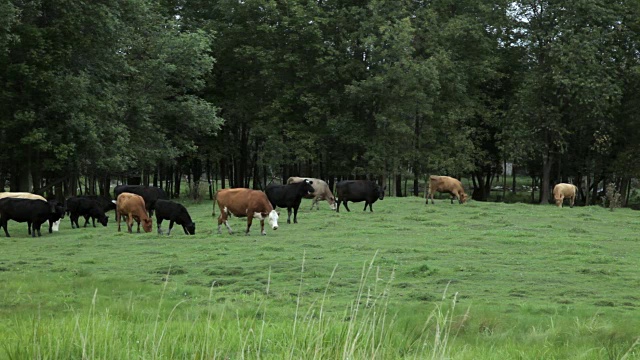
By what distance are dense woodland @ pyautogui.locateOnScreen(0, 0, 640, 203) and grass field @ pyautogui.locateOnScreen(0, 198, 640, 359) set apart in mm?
18650

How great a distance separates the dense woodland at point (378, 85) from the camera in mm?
47969

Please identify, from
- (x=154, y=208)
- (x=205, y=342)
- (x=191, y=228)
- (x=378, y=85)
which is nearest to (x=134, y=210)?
(x=154, y=208)

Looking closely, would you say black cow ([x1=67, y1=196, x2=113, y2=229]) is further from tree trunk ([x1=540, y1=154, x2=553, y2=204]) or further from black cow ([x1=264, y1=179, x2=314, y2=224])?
tree trunk ([x1=540, y1=154, x2=553, y2=204])

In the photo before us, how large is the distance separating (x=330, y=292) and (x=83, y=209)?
19487 millimetres

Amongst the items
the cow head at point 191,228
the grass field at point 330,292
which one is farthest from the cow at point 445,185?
the cow head at point 191,228

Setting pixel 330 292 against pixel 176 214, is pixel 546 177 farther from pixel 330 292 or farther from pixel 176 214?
pixel 330 292

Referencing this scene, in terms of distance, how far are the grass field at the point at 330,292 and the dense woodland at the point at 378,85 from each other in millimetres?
18650

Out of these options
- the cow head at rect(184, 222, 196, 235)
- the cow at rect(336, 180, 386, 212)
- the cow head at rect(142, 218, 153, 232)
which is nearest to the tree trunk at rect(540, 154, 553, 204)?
the cow at rect(336, 180, 386, 212)

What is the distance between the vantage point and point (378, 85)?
52094mm

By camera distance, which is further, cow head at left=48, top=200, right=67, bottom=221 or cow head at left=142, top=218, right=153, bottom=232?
cow head at left=48, top=200, right=67, bottom=221

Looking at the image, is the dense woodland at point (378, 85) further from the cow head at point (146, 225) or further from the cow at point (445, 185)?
the cow head at point (146, 225)

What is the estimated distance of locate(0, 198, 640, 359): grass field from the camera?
24.5ft

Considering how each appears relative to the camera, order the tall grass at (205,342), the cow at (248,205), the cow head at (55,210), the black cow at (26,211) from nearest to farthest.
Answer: the tall grass at (205,342)
the cow at (248,205)
the black cow at (26,211)
the cow head at (55,210)

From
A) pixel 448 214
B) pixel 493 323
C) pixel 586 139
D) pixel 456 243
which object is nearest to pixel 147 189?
pixel 448 214
